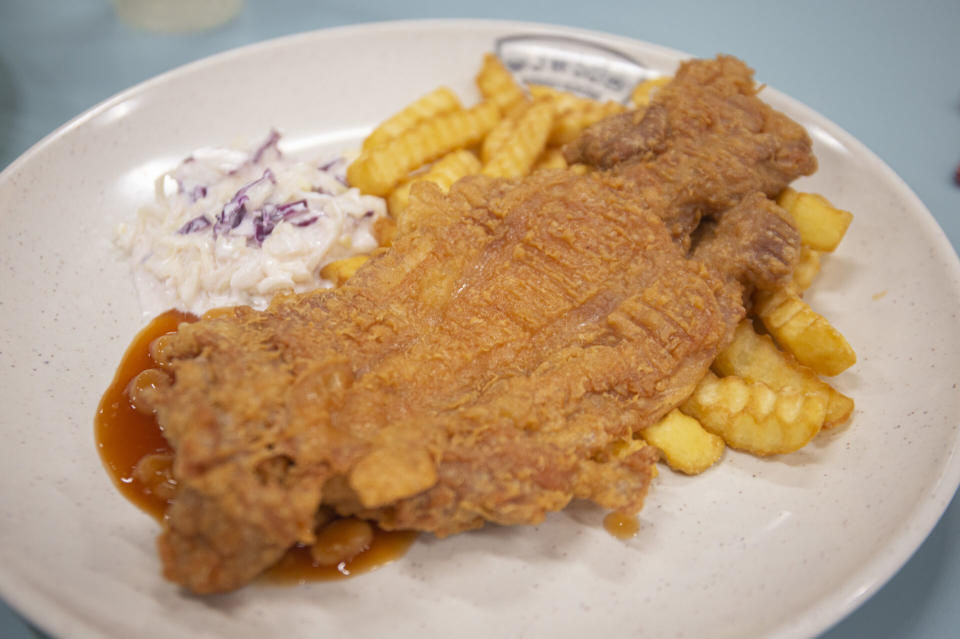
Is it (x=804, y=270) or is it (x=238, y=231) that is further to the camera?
(x=238, y=231)

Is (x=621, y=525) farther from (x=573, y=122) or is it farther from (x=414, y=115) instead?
(x=414, y=115)

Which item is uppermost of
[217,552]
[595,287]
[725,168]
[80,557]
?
[725,168]

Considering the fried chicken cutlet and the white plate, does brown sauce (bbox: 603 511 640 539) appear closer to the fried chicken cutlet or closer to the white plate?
the white plate

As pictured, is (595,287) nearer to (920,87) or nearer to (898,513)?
(898,513)

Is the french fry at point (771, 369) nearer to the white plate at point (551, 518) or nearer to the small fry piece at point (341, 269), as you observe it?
the white plate at point (551, 518)

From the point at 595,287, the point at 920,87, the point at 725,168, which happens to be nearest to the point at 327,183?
the point at 595,287

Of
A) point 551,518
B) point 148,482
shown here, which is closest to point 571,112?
point 551,518
